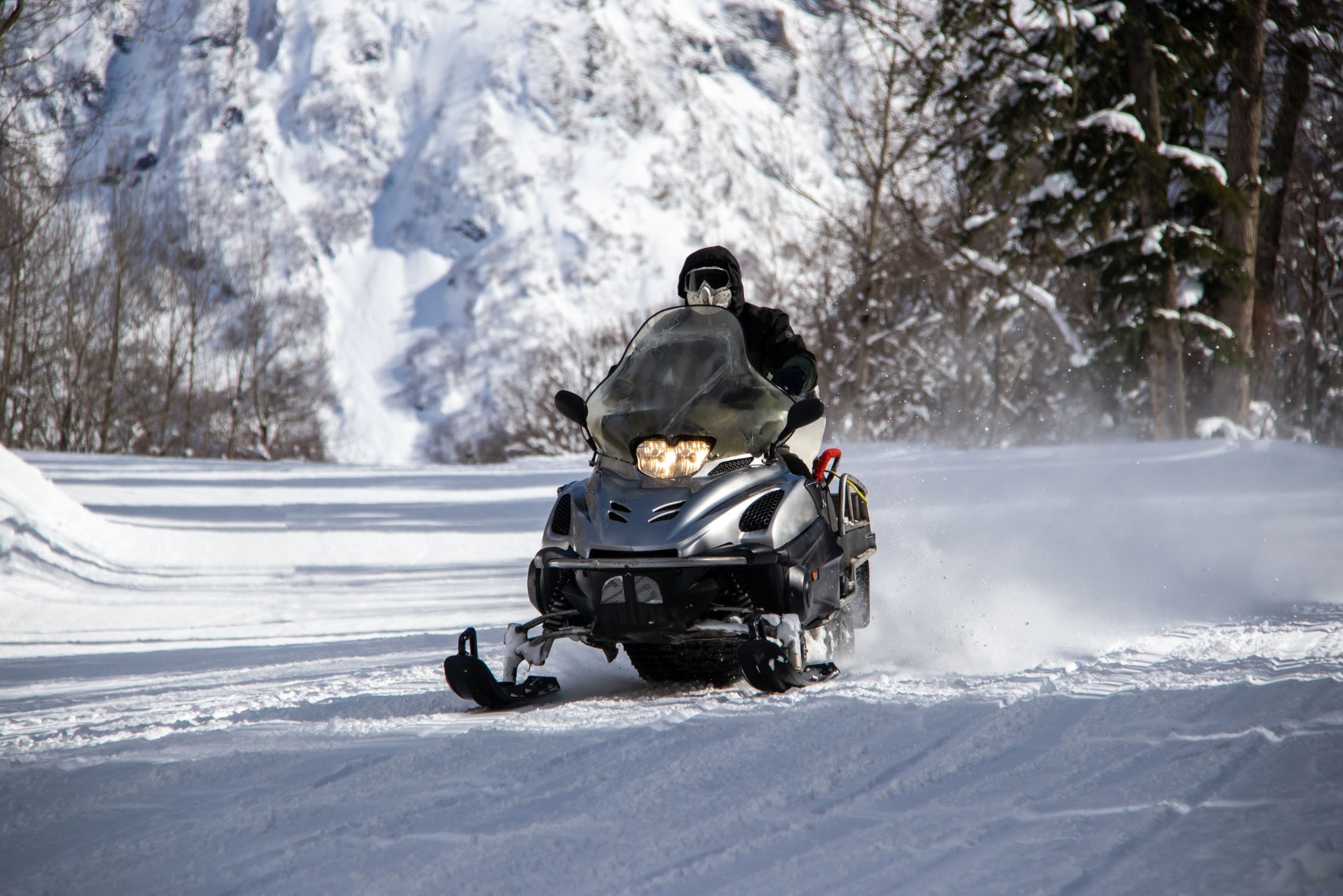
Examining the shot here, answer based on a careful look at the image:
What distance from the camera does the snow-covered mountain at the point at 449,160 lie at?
140875mm

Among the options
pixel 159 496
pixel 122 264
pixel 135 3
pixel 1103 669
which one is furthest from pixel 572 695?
pixel 122 264

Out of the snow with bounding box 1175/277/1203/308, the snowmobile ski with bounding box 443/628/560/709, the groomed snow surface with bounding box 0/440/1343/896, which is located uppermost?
the snow with bounding box 1175/277/1203/308

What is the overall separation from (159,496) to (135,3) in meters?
6.84

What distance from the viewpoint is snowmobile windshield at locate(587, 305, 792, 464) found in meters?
4.18

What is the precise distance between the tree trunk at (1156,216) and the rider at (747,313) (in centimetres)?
1172

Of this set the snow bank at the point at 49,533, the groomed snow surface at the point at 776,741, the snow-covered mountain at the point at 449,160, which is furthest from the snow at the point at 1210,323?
the snow-covered mountain at the point at 449,160

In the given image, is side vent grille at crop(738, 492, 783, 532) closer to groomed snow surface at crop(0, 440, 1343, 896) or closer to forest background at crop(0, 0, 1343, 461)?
groomed snow surface at crop(0, 440, 1343, 896)

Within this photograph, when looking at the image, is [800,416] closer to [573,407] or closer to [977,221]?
[573,407]

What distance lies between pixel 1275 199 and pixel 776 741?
17.5 meters

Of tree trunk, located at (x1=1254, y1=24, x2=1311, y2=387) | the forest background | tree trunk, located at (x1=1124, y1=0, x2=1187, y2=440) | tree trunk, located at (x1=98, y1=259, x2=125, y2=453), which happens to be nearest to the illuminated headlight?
the forest background

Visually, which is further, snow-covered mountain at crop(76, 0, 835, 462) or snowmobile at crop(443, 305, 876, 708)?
snow-covered mountain at crop(76, 0, 835, 462)

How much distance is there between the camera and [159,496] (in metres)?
12.8

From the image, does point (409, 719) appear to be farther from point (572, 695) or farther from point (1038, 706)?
point (1038, 706)

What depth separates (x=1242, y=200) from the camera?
1431 cm
